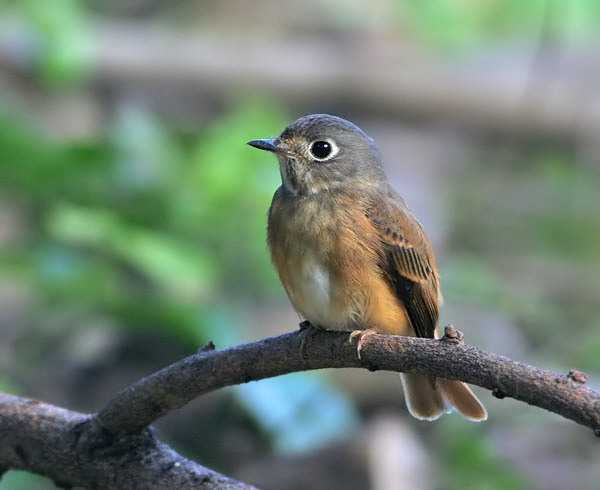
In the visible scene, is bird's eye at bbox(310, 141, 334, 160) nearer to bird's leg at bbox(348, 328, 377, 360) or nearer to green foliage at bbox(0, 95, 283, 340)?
bird's leg at bbox(348, 328, 377, 360)

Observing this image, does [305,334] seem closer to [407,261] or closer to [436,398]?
[407,261]

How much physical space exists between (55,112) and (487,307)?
485 centimetres

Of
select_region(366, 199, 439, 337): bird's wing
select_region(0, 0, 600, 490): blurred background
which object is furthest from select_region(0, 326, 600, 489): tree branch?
select_region(0, 0, 600, 490): blurred background

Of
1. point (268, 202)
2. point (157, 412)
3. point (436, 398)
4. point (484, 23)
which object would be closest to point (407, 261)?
point (436, 398)

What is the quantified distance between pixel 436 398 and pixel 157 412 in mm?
1150

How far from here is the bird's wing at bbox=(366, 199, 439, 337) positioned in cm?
349

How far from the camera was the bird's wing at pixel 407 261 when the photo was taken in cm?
349

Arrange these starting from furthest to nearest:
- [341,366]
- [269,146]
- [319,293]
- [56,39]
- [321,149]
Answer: [56,39]
[321,149]
[269,146]
[319,293]
[341,366]

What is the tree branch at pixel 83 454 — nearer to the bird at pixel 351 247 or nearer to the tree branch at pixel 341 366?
the tree branch at pixel 341 366

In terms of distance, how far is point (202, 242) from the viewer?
21.1 feet

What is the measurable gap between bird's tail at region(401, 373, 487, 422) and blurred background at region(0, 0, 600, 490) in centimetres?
146

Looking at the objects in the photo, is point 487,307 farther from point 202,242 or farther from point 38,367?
point 38,367

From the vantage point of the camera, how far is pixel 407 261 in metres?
3.53

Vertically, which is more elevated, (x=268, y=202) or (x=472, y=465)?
(x=268, y=202)
